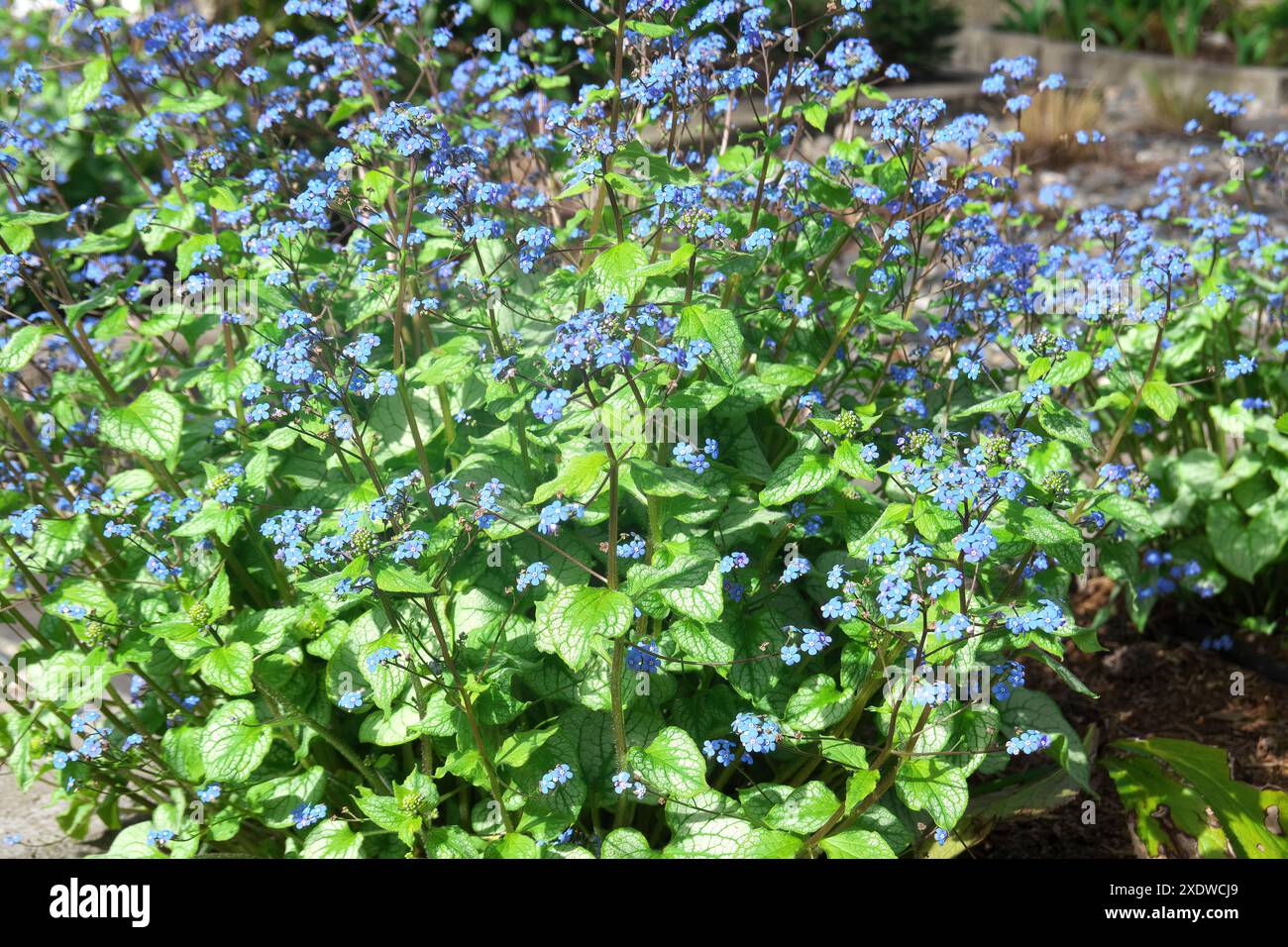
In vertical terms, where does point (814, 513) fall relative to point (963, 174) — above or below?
below

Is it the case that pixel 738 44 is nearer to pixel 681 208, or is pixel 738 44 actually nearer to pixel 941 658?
pixel 681 208

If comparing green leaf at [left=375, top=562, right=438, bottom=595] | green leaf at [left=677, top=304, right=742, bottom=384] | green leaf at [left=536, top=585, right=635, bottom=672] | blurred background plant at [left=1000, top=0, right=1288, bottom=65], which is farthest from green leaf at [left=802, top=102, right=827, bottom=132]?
blurred background plant at [left=1000, top=0, right=1288, bottom=65]

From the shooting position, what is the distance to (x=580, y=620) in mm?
2625

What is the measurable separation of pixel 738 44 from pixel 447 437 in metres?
1.35

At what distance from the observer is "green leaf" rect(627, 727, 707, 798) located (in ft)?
9.29

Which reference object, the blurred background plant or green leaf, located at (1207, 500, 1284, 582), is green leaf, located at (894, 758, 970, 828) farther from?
the blurred background plant

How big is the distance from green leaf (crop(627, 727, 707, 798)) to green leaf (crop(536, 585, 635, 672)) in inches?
13.2

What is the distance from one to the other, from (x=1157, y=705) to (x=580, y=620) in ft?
8.56

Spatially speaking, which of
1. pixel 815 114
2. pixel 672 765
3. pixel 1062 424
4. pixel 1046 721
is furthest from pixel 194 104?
pixel 1046 721

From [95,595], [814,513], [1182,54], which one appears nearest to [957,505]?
[814,513]

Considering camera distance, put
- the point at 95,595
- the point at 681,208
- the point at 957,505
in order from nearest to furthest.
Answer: the point at 957,505
the point at 681,208
the point at 95,595

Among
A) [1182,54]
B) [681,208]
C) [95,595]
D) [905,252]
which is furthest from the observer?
[1182,54]

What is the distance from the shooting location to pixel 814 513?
10.4ft

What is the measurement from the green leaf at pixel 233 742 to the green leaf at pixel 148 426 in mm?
681
